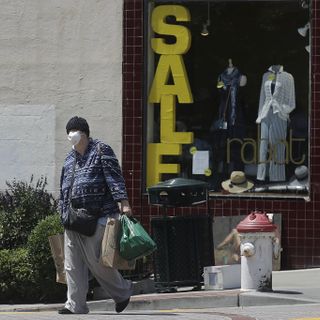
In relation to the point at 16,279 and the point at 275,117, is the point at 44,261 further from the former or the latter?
the point at 275,117

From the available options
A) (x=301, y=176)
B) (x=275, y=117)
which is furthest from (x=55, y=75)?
(x=301, y=176)

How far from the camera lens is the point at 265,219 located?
11.6 metres

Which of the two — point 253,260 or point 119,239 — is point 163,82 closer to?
point 253,260

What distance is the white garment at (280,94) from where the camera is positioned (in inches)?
573

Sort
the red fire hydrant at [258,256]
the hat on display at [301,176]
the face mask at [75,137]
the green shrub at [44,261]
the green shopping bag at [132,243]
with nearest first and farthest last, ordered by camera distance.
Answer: the green shopping bag at [132,243]
the face mask at [75,137]
the red fire hydrant at [258,256]
the green shrub at [44,261]
the hat on display at [301,176]

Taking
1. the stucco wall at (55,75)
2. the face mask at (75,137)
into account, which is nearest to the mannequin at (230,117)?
the stucco wall at (55,75)

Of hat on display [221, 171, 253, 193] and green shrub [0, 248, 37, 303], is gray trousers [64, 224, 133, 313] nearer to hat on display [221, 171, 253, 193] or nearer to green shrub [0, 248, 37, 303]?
green shrub [0, 248, 37, 303]

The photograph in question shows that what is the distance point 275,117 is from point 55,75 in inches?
126

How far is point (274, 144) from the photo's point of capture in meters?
14.6

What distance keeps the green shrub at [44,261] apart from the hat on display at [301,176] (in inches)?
136

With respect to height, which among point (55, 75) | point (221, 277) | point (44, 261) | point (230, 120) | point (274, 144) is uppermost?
point (55, 75)

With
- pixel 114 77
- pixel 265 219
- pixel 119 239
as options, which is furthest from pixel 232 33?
pixel 119 239

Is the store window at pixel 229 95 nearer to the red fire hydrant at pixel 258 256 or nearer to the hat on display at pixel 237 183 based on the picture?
the hat on display at pixel 237 183

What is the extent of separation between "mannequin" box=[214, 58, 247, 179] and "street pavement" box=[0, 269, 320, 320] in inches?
101
